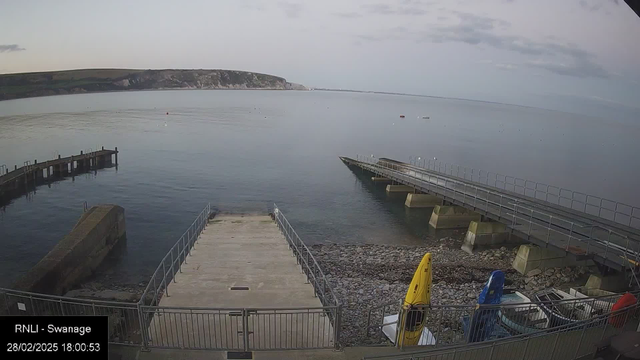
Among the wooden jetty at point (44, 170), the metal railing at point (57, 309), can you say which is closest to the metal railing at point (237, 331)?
the metal railing at point (57, 309)

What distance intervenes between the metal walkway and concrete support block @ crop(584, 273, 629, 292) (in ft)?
2.50

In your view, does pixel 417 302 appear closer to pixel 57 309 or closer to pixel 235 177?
pixel 57 309

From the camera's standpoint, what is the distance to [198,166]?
52.7m

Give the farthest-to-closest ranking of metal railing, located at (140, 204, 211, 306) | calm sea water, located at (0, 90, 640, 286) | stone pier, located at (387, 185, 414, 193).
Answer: stone pier, located at (387, 185, 414, 193), calm sea water, located at (0, 90, 640, 286), metal railing, located at (140, 204, 211, 306)

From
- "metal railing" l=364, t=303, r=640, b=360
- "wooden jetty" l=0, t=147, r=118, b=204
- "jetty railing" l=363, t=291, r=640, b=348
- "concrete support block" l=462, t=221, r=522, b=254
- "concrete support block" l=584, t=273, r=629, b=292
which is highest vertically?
"metal railing" l=364, t=303, r=640, b=360

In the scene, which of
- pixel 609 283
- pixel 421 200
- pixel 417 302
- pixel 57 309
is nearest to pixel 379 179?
pixel 421 200

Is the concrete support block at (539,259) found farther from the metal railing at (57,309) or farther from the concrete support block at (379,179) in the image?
the concrete support block at (379,179)

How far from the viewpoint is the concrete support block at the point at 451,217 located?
30766 millimetres

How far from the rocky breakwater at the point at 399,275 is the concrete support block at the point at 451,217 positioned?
357cm

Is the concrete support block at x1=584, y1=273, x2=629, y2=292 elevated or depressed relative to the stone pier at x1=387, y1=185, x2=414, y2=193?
elevated

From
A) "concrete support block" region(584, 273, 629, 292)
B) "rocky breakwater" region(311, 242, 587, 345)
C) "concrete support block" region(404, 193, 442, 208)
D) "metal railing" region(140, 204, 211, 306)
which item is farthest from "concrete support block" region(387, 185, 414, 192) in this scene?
"concrete support block" region(584, 273, 629, 292)

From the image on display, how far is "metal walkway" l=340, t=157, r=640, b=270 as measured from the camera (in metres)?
17.9
